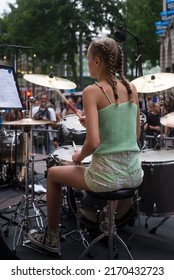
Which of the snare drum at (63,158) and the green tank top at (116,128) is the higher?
the green tank top at (116,128)

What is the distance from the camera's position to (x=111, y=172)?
3.11 m

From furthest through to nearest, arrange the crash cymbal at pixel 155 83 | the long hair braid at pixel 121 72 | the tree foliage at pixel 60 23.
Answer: the tree foliage at pixel 60 23
the crash cymbal at pixel 155 83
the long hair braid at pixel 121 72

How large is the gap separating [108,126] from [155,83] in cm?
202

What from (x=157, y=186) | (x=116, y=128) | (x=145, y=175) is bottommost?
(x=157, y=186)

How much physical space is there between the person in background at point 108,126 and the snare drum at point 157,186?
0.76m

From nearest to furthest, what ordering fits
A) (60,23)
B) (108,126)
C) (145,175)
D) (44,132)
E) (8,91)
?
Answer: (108,126)
(145,175)
(8,91)
(44,132)
(60,23)

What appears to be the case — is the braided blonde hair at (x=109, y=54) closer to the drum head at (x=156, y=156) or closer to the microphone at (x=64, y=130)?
the drum head at (x=156, y=156)

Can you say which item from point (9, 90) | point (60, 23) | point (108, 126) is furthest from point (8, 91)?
point (60, 23)

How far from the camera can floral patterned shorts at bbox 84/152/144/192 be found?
311 cm

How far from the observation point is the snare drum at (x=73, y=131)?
564 centimetres

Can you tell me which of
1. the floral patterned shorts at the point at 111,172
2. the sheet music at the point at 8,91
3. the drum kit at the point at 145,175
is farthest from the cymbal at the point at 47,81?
the floral patterned shorts at the point at 111,172

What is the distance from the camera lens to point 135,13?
31.8 meters

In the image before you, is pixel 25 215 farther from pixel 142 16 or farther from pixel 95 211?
pixel 142 16

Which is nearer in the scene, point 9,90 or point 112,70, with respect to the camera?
point 112,70
